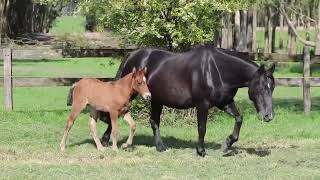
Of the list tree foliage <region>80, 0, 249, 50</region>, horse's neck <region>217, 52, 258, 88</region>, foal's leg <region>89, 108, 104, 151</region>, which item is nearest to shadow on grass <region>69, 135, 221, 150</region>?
foal's leg <region>89, 108, 104, 151</region>

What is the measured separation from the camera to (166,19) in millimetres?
13078

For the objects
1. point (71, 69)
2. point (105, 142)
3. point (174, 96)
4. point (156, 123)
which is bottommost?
point (71, 69)

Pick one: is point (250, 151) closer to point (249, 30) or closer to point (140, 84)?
point (140, 84)

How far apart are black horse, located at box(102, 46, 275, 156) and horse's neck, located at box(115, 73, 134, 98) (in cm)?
64

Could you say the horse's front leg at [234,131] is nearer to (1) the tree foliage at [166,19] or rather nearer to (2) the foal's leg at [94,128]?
(2) the foal's leg at [94,128]

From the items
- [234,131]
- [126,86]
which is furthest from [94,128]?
[234,131]

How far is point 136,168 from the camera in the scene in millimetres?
8805

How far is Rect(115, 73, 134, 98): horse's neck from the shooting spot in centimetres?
1005

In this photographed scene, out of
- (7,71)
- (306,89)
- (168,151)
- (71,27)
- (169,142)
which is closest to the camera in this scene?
(168,151)

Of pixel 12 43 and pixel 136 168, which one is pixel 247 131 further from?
pixel 12 43

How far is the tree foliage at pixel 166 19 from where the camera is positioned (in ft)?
42.1

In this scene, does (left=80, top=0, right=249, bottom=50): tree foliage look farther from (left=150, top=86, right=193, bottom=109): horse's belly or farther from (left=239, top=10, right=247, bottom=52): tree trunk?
(left=239, top=10, right=247, bottom=52): tree trunk

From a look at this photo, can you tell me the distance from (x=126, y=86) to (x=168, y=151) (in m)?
1.26

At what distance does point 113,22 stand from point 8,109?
3201mm
